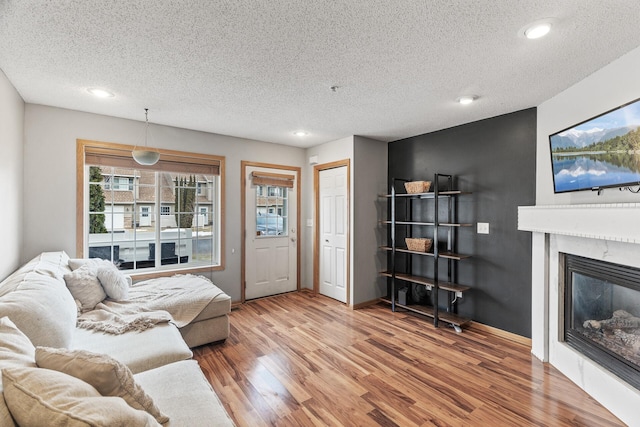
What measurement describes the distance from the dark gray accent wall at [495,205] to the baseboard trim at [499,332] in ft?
0.13

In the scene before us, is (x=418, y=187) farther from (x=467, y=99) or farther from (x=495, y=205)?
(x=467, y=99)

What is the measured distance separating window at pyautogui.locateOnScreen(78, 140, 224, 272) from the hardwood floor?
4.27ft

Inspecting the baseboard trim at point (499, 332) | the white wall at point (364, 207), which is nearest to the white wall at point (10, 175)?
the white wall at point (364, 207)

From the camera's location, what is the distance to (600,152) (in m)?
2.04

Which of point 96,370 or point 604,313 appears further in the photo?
point 604,313

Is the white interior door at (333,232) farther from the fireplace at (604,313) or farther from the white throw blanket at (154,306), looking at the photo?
the fireplace at (604,313)

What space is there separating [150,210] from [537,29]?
4.03 meters

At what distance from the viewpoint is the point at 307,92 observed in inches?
103

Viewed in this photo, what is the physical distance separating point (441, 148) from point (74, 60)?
370cm

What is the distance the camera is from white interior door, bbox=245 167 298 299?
173 inches

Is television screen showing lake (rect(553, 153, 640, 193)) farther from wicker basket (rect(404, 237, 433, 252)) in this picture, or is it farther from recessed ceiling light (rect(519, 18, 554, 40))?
wicker basket (rect(404, 237, 433, 252))

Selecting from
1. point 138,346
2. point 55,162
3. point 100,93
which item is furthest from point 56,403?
point 55,162

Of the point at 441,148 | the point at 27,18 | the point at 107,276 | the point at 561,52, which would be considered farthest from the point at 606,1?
the point at 107,276

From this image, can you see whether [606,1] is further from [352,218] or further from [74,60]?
[74,60]
